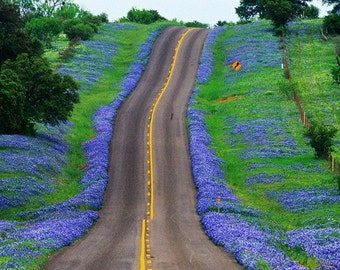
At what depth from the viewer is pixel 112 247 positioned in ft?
108

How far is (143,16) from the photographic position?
520 feet

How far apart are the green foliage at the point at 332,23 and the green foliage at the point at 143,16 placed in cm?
4929

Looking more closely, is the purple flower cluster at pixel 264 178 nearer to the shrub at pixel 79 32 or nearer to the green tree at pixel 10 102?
the green tree at pixel 10 102

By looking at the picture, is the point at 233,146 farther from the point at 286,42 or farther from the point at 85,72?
the point at 286,42

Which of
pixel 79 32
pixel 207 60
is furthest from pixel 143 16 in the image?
pixel 207 60

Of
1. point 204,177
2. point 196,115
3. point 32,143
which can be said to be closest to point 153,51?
point 196,115

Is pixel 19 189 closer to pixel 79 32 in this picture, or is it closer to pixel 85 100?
pixel 85 100

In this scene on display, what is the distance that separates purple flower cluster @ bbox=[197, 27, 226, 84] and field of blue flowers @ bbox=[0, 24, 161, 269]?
15706 millimetres

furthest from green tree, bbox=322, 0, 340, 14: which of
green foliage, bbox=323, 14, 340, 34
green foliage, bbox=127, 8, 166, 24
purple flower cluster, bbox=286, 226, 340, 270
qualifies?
purple flower cluster, bbox=286, 226, 340, 270

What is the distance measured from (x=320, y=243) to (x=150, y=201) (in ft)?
54.2

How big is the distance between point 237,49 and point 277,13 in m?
11.5

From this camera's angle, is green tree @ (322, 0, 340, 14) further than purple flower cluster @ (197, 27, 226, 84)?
Yes

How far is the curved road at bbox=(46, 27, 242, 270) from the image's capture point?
99.3 feet

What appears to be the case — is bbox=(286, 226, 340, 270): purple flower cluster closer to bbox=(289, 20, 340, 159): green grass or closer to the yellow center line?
the yellow center line
